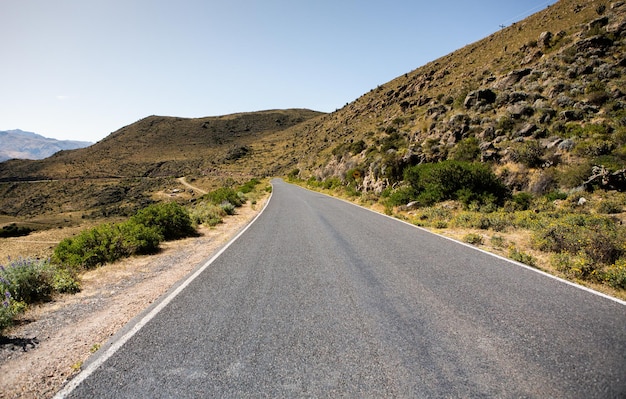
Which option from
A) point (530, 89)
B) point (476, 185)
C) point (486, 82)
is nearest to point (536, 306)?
point (476, 185)

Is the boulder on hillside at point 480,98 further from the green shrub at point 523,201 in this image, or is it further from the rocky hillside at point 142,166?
the rocky hillside at point 142,166

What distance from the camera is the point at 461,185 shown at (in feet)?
48.4

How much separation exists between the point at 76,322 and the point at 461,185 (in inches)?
592

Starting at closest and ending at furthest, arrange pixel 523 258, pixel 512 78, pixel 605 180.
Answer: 1. pixel 523 258
2. pixel 605 180
3. pixel 512 78

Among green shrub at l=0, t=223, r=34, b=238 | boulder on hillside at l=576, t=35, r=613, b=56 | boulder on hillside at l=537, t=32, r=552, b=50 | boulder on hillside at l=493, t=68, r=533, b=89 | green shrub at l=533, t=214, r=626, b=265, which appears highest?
boulder on hillside at l=537, t=32, r=552, b=50

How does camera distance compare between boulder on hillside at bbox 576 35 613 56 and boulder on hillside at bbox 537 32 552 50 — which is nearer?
boulder on hillside at bbox 576 35 613 56

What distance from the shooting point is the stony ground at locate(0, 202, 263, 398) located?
2.88m

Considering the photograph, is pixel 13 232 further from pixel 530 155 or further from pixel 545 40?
pixel 545 40

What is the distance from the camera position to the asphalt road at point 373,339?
2602mm

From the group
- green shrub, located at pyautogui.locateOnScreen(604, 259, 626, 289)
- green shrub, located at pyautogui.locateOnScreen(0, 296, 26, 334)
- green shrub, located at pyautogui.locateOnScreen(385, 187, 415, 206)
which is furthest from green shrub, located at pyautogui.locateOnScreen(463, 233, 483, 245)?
green shrub, located at pyautogui.locateOnScreen(0, 296, 26, 334)

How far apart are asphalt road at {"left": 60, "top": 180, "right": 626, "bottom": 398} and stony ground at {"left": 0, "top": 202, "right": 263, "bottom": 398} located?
0.39 m

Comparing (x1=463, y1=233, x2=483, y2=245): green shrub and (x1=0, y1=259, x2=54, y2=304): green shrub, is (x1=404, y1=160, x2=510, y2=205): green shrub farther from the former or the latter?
→ (x1=0, y1=259, x2=54, y2=304): green shrub

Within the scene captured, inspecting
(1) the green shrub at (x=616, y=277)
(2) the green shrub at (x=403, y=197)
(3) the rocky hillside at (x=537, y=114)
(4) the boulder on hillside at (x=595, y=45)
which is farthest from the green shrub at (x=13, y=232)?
(4) the boulder on hillside at (x=595, y=45)

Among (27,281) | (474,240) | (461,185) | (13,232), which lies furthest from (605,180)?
(13,232)
